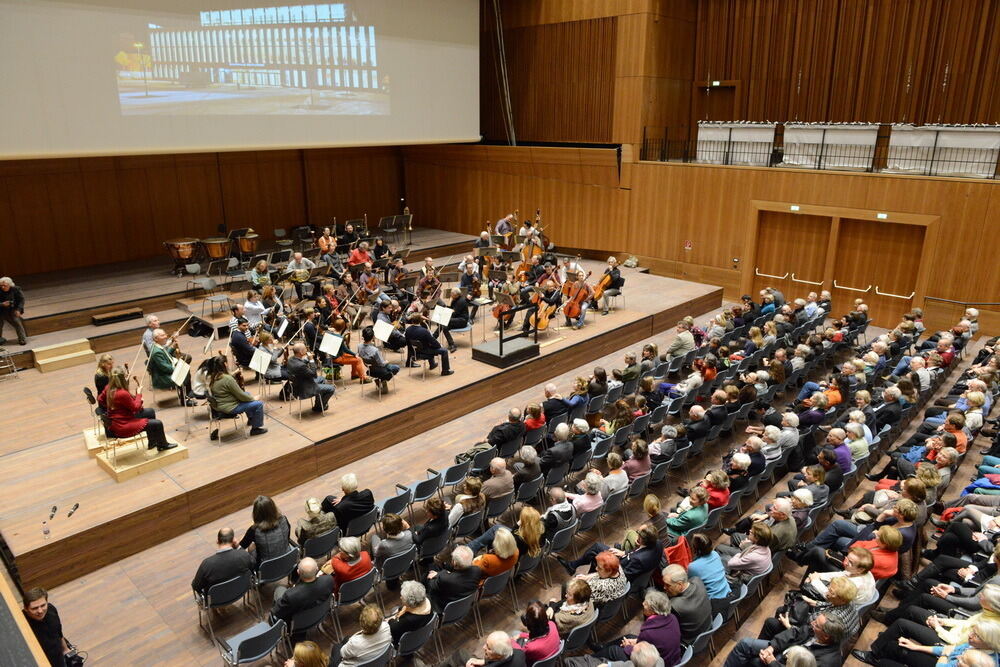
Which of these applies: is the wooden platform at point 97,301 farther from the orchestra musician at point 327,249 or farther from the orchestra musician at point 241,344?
the orchestra musician at point 241,344

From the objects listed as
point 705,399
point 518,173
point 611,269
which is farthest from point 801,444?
point 518,173

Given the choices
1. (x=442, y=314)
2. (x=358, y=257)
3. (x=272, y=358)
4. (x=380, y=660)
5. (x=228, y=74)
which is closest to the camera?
(x=380, y=660)

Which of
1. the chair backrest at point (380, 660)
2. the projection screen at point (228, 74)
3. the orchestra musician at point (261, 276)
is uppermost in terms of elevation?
the projection screen at point (228, 74)

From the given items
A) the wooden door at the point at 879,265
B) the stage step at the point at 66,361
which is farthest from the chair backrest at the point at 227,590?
the wooden door at the point at 879,265

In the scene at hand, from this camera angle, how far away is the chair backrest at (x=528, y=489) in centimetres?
688

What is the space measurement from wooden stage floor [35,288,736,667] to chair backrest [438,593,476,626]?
54 cm

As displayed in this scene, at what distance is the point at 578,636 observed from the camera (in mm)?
4863

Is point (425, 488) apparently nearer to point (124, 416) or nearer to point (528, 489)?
point (528, 489)

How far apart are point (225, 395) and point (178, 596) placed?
2562 mm

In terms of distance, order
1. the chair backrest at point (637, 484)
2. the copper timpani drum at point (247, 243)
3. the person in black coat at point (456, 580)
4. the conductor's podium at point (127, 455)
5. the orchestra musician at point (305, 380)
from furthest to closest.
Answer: the copper timpani drum at point (247, 243), the orchestra musician at point (305, 380), the conductor's podium at point (127, 455), the chair backrest at point (637, 484), the person in black coat at point (456, 580)

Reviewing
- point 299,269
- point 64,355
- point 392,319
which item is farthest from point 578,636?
point 64,355

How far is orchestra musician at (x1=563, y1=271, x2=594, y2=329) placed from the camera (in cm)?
1287

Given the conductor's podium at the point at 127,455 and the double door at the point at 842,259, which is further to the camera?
the double door at the point at 842,259

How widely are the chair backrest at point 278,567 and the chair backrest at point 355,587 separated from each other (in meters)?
0.64
